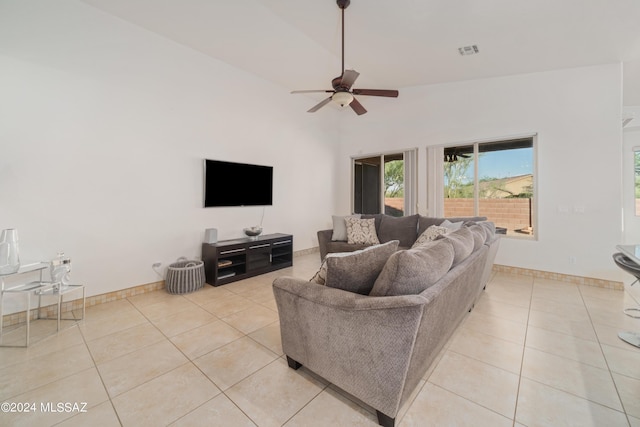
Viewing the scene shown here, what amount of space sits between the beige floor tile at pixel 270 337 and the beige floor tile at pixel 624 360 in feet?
8.25

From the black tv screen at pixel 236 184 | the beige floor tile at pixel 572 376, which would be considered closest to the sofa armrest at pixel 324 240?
the black tv screen at pixel 236 184

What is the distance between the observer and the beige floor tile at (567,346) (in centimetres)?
196

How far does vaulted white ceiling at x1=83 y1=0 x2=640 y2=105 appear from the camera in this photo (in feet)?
8.86

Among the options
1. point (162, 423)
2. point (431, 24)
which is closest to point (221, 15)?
point (431, 24)

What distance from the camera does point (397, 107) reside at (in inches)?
213

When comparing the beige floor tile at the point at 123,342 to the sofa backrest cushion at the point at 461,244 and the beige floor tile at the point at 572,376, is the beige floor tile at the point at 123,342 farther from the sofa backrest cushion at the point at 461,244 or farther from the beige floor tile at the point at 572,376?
the beige floor tile at the point at 572,376

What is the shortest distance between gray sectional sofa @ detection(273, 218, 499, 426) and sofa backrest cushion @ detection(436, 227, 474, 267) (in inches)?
1.7

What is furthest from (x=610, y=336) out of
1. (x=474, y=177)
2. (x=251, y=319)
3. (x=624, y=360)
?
(x=251, y=319)

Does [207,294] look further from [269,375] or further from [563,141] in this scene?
[563,141]

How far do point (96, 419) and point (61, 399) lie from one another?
368 millimetres

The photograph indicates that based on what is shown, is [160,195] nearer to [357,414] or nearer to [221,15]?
[221,15]

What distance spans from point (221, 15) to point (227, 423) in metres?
3.93

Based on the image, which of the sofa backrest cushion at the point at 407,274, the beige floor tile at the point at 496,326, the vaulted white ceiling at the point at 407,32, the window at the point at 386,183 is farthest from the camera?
the window at the point at 386,183

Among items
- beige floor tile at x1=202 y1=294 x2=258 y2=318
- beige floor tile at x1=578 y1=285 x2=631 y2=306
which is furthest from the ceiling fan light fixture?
beige floor tile at x1=578 y1=285 x2=631 y2=306
